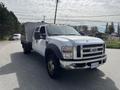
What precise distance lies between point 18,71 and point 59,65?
7.61ft

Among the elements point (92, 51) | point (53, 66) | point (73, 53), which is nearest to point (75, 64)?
point (73, 53)

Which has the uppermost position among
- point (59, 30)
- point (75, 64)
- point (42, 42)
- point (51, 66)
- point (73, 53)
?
point (59, 30)

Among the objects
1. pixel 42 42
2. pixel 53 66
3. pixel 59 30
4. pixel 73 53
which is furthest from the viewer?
pixel 59 30

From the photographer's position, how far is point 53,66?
6.01 metres

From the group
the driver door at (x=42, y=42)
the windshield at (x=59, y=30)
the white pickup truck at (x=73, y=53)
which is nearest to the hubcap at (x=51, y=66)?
the white pickup truck at (x=73, y=53)

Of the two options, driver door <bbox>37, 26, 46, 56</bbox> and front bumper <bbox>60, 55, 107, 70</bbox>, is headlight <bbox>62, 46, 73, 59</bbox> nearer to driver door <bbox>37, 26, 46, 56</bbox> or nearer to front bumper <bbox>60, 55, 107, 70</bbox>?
front bumper <bbox>60, 55, 107, 70</bbox>

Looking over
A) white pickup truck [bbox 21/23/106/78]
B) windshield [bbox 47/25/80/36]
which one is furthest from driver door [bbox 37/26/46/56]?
white pickup truck [bbox 21/23/106/78]

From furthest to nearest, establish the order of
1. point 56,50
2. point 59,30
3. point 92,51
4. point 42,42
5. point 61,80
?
point 59,30
point 42,42
point 61,80
point 56,50
point 92,51

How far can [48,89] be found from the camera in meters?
5.25

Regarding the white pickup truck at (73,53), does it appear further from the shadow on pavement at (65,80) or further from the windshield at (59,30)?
the windshield at (59,30)

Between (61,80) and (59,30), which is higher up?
(59,30)

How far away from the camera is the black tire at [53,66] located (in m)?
5.85

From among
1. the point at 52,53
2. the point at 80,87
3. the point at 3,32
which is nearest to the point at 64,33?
the point at 52,53

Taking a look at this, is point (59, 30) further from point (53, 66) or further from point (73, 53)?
point (73, 53)
